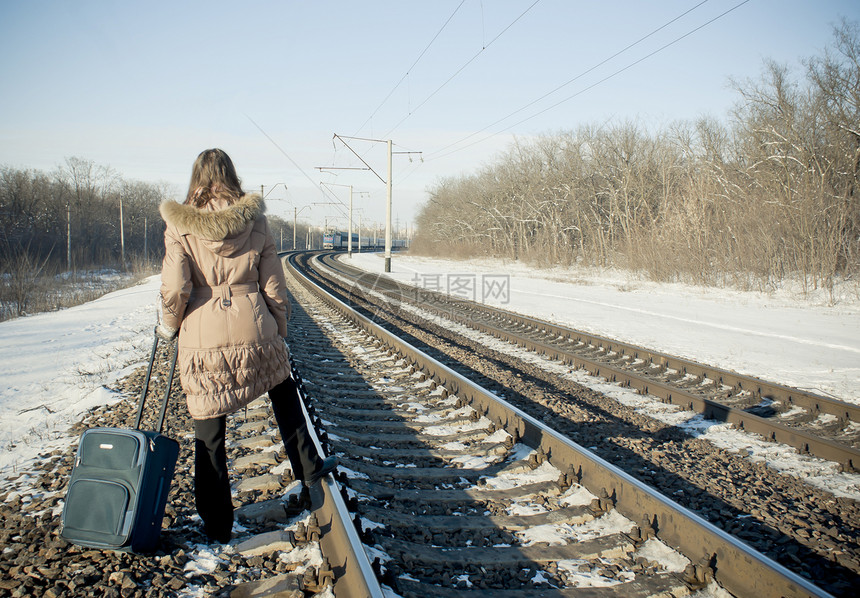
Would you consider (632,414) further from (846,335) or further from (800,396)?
(846,335)

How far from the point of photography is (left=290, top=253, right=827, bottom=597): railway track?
2557 millimetres

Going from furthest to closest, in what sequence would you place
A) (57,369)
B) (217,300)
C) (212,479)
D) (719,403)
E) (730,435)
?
(57,369) → (719,403) → (730,435) → (212,479) → (217,300)

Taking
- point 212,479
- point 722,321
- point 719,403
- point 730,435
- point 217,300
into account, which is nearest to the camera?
point 217,300

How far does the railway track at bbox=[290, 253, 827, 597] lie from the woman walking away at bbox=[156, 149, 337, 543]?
752 mm

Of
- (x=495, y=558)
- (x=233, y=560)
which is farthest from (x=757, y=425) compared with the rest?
(x=233, y=560)

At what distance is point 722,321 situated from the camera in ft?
41.5

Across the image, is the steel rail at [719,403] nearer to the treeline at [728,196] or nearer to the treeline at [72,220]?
the treeline at [728,196]

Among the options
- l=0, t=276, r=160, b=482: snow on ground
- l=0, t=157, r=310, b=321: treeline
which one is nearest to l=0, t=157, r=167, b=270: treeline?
l=0, t=157, r=310, b=321: treeline

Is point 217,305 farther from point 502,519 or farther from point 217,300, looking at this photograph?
point 502,519

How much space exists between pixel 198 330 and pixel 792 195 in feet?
68.7

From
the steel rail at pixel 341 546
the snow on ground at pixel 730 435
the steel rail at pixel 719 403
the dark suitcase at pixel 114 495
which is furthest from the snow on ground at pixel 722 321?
the dark suitcase at pixel 114 495

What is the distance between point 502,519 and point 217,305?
7.05 feet

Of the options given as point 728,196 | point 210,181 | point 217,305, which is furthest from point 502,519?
point 728,196

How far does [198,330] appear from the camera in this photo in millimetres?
2635
